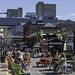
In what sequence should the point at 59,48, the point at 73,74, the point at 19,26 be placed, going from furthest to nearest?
the point at 19,26
the point at 59,48
the point at 73,74

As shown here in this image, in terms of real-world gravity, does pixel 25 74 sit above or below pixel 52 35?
below

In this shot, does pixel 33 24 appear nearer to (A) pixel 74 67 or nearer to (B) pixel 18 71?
(A) pixel 74 67

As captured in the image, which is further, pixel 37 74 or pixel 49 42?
pixel 49 42

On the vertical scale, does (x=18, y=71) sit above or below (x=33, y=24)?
below

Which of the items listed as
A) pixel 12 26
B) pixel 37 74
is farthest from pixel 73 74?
pixel 12 26

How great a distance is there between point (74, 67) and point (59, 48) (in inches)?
881

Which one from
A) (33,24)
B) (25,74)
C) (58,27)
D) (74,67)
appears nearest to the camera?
(25,74)

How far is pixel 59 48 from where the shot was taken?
39.8m

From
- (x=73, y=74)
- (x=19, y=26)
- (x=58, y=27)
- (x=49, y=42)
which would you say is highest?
(x=19, y=26)

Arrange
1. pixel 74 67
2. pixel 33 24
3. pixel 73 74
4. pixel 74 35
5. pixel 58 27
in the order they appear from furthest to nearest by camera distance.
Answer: pixel 33 24 < pixel 58 27 < pixel 74 35 < pixel 74 67 < pixel 73 74

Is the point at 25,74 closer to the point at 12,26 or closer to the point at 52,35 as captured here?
the point at 52,35

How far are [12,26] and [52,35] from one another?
5480 inches

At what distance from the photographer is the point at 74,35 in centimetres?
3728

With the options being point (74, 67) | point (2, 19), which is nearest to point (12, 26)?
point (2, 19)
